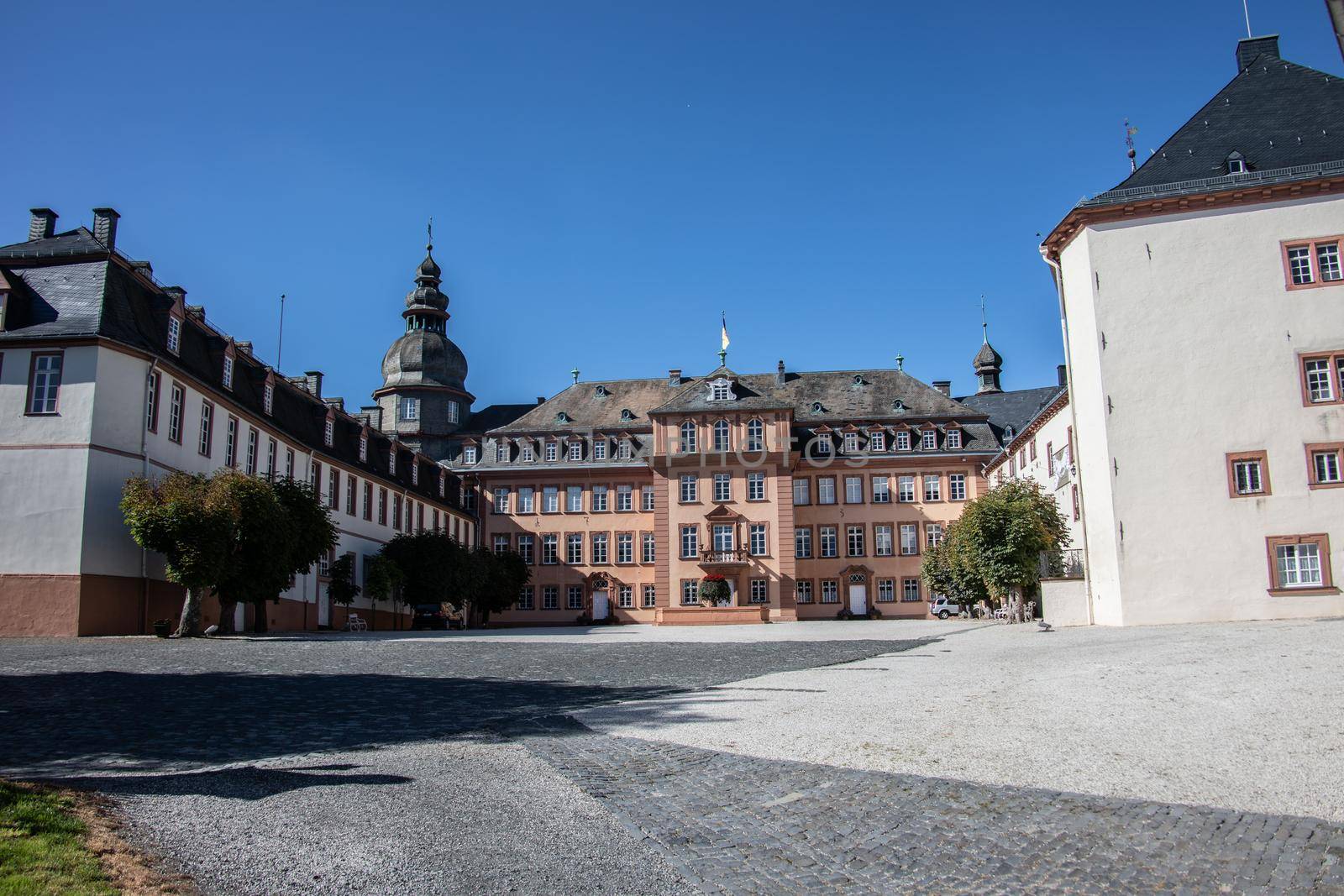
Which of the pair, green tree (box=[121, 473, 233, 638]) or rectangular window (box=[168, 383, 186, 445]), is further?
rectangular window (box=[168, 383, 186, 445])

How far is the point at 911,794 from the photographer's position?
7617 millimetres

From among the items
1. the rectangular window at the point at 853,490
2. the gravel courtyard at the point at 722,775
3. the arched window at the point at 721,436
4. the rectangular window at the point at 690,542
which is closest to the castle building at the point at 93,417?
the gravel courtyard at the point at 722,775

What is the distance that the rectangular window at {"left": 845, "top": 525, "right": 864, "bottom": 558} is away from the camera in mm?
57656

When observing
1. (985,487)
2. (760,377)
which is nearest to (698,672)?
(985,487)

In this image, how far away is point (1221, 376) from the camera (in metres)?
27.8

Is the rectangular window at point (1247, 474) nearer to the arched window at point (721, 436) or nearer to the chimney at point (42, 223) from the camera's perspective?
the arched window at point (721, 436)

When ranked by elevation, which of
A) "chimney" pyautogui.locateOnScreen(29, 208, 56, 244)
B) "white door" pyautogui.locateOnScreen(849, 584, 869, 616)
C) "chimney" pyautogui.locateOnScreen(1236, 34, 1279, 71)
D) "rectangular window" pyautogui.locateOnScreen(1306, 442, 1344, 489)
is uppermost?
"chimney" pyautogui.locateOnScreen(1236, 34, 1279, 71)

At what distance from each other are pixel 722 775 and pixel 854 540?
50458 millimetres

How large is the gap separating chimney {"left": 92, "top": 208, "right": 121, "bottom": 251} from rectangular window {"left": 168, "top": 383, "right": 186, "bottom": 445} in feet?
16.6

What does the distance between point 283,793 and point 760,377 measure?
58091 mm

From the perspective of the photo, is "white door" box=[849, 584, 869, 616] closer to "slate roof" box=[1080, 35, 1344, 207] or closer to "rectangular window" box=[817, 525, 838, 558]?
"rectangular window" box=[817, 525, 838, 558]

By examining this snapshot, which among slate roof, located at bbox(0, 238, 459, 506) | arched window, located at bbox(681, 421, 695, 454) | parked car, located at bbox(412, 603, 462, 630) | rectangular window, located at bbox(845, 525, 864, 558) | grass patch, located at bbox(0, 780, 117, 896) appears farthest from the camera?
rectangular window, located at bbox(845, 525, 864, 558)

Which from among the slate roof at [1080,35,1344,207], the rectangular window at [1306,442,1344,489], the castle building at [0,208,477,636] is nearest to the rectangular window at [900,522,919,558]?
the slate roof at [1080,35,1344,207]

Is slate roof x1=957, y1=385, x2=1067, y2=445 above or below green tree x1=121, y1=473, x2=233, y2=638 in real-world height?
above
